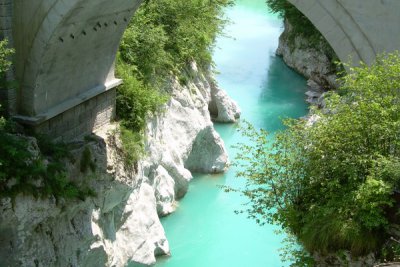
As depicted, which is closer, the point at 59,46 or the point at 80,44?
the point at 59,46

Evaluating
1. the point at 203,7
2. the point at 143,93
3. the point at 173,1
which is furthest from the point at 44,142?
the point at 203,7

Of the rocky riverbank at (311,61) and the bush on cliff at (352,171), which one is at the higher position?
the bush on cliff at (352,171)

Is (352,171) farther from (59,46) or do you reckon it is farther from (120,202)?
(120,202)

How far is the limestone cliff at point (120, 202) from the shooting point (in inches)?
283

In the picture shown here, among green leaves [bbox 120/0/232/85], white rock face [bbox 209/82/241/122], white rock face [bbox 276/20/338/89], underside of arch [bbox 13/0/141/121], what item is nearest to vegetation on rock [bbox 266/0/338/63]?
white rock face [bbox 276/20/338/89]

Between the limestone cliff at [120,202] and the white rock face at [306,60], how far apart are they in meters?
7.55

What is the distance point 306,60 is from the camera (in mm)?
21516

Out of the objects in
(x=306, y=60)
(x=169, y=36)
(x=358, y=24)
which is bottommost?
(x=306, y=60)

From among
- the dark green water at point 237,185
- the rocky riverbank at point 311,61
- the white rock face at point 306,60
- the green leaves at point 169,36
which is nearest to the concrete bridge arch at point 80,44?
the green leaves at point 169,36

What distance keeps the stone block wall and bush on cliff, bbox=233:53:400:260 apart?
12.9 ft

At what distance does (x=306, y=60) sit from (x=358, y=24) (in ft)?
52.9

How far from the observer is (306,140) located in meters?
6.35

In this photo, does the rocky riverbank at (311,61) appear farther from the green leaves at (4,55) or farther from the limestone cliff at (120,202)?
the green leaves at (4,55)

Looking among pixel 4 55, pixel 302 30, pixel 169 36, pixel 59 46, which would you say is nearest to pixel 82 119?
pixel 59 46
